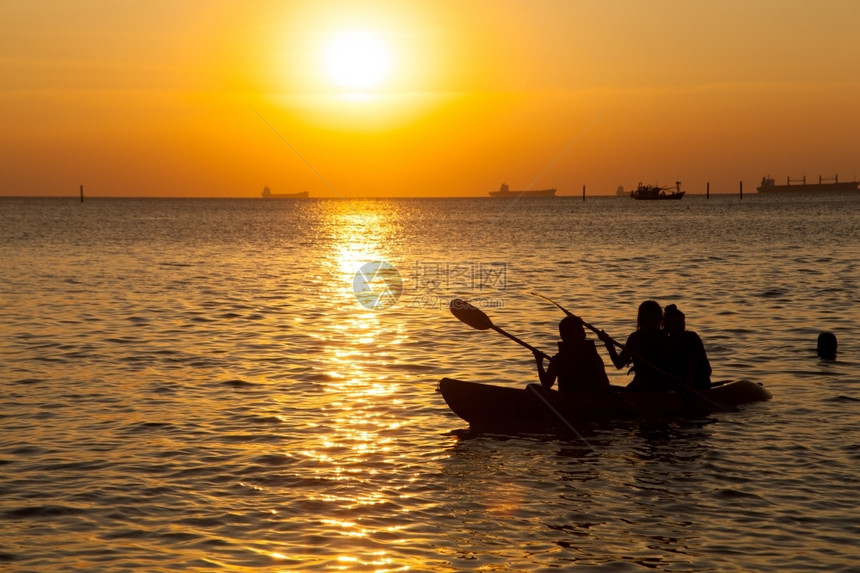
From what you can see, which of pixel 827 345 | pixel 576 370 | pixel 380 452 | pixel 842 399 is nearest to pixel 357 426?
pixel 380 452

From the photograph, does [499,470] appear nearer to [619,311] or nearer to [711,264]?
[619,311]

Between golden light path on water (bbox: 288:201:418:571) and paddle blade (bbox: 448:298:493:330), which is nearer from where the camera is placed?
golden light path on water (bbox: 288:201:418:571)

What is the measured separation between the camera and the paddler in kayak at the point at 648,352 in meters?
14.2

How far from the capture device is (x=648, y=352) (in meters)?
14.4

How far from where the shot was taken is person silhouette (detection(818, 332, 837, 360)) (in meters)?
19.2

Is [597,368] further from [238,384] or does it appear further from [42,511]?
[42,511]

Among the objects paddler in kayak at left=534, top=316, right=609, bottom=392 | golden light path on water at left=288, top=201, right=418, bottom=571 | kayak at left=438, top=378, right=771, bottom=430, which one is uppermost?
paddler in kayak at left=534, top=316, right=609, bottom=392

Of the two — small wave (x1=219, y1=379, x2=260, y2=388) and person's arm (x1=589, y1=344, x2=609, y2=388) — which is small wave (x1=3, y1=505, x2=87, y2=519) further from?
person's arm (x1=589, y1=344, x2=609, y2=388)

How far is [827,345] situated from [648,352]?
6.88m

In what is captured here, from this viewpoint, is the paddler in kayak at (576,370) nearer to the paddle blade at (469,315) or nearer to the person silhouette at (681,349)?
the person silhouette at (681,349)

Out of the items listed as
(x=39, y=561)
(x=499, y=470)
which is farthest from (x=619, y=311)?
(x=39, y=561)

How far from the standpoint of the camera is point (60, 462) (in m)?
11.9

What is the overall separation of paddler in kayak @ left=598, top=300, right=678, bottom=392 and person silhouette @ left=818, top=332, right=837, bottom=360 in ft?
20.9

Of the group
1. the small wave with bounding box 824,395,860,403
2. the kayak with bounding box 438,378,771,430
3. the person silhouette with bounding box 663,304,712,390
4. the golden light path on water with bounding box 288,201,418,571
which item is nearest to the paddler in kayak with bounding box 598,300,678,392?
the person silhouette with bounding box 663,304,712,390
